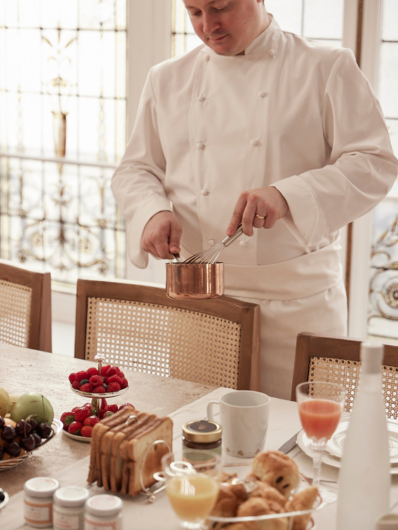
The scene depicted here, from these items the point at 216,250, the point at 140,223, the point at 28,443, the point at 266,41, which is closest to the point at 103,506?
the point at 28,443

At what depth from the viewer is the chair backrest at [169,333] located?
1.72 meters

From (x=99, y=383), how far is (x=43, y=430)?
0.52 ft

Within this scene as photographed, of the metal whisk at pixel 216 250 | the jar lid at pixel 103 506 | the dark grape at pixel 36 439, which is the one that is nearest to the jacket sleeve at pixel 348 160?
the metal whisk at pixel 216 250

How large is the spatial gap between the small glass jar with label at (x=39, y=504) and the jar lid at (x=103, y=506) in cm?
7

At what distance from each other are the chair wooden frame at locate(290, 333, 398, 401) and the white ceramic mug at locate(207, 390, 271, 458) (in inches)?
14.4

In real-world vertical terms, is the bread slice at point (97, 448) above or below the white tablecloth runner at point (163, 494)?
above

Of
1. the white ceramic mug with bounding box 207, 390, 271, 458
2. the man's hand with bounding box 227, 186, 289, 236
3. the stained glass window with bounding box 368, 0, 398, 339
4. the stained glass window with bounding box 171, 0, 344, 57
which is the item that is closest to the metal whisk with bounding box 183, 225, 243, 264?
the man's hand with bounding box 227, 186, 289, 236

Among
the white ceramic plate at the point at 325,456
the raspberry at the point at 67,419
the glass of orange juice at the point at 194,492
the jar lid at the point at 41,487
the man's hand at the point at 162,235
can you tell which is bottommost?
the white ceramic plate at the point at 325,456

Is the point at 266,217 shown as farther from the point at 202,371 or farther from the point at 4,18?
the point at 4,18

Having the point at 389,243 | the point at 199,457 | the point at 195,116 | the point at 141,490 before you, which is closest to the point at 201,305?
the point at 195,116

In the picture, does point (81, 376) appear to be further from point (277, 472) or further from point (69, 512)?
point (277, 472)

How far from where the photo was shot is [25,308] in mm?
2008

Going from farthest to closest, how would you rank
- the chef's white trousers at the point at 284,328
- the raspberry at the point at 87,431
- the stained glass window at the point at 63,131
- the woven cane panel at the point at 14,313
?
the stained glass window at the point at 63,131 → the woven cane panel at the point at 14,313 → the chef's white trousers at the point at 284,328 → the raspberry at the point at 87,431

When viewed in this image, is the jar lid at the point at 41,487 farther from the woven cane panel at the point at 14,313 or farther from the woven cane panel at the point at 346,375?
the woven cane panel at the point at 14,313
